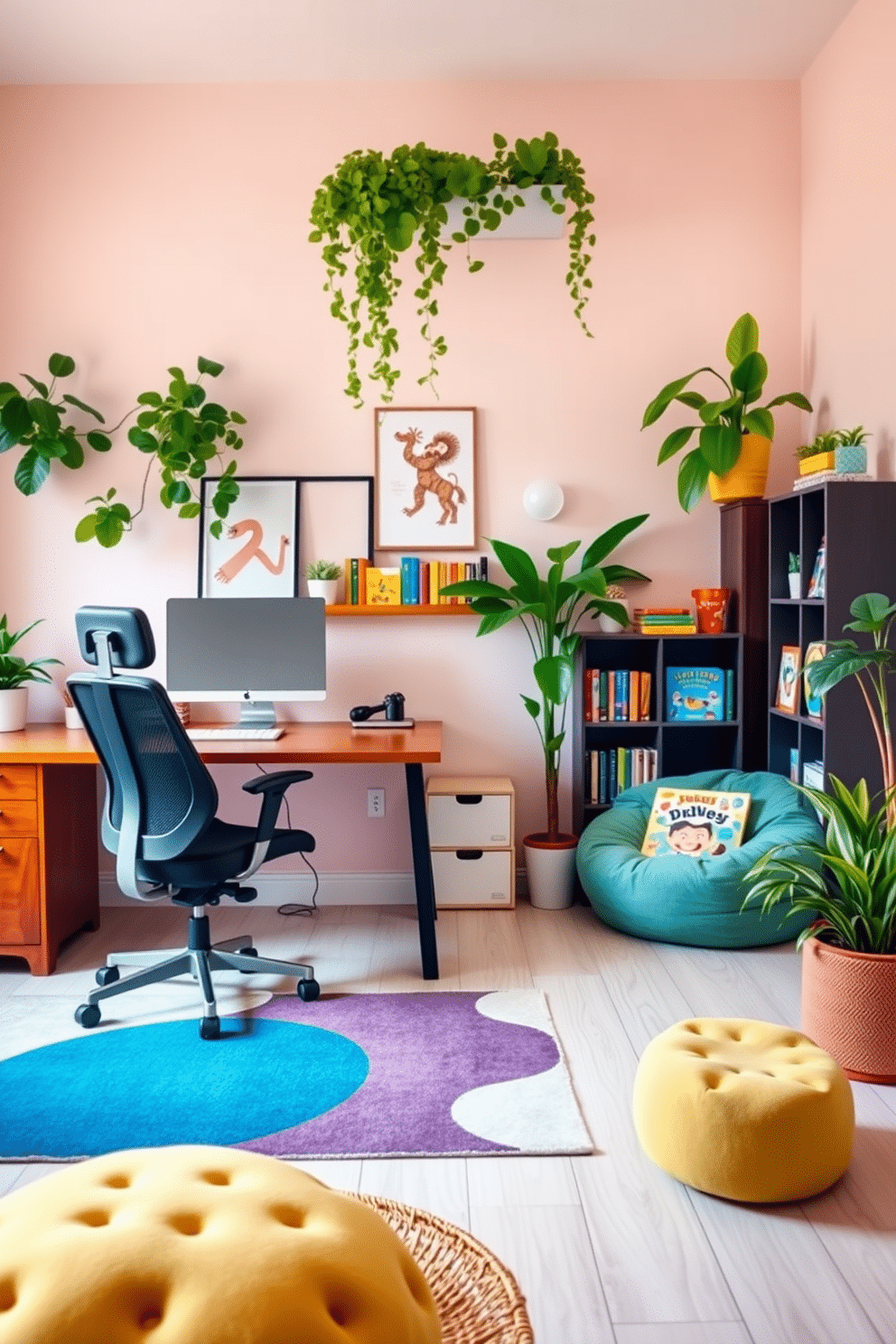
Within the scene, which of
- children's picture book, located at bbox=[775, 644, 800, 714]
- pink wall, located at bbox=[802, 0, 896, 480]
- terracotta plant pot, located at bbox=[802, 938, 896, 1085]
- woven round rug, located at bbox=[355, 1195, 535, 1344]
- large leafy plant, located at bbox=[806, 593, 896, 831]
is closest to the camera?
woven round rug, located at bbox=[355, 1195, 535, 1344]

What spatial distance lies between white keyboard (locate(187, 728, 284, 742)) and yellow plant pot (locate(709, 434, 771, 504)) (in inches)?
73.7

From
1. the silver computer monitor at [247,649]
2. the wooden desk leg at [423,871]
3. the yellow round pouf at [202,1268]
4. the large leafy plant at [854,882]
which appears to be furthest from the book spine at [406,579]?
the yellow round pouf at [202,1268]

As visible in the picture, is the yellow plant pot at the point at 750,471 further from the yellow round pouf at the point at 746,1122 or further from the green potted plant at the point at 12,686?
the green potted plant at the point at 12,686

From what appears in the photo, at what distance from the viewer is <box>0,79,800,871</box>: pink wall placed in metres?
4.42

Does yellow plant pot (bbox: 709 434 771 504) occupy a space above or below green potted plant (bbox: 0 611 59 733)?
above

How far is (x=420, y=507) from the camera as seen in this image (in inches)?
176

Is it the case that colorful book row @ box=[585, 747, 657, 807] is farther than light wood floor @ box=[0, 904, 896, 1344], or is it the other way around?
colorful book row @ box=[585, 747, 657, 807]

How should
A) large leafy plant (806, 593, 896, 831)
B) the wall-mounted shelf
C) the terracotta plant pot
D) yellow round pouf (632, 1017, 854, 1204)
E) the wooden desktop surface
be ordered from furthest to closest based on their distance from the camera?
the wall-mounted shelf
the wooden desktop surface
large leafy plant (806, 593, 896, 831)
the terracotta plant pot
yellow round pouf (632, 1017, 854, 1204)

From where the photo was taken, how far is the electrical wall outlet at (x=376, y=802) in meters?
4.53

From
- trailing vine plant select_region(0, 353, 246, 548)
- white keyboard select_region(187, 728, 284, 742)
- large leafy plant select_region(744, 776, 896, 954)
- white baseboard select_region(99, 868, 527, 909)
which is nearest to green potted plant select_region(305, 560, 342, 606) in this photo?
trailing vine plant select_region(0, 353, 246, 548)

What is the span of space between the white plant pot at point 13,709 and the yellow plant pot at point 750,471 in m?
2.67

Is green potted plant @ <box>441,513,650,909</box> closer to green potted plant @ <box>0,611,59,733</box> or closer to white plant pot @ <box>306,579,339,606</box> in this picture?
white plant pot @ <box>306,579,339,606</box>

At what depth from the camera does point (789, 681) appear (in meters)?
4.13

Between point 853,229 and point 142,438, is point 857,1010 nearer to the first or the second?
point 853,229
